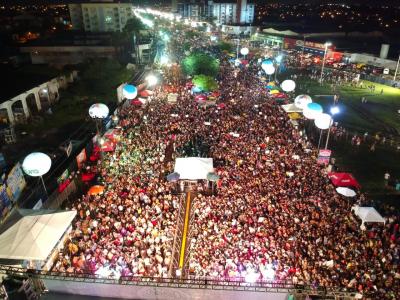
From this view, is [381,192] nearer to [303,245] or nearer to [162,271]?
[303,245]

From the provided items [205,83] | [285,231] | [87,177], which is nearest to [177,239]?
[285,231]

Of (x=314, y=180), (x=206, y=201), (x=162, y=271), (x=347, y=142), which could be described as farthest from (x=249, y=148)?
(x=162, y=271)

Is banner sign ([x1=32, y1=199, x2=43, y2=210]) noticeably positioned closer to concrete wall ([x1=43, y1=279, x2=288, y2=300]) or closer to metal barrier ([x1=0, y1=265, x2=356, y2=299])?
metal barrier ([x1=0, y1=265, x2=356, y2=299])

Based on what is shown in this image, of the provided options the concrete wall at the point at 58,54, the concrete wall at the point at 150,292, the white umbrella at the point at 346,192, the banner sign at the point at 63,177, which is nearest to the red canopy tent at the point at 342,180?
the white umbrella at the point at 346,192

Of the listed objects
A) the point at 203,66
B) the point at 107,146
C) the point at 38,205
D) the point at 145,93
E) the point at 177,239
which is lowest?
the point at 177,239

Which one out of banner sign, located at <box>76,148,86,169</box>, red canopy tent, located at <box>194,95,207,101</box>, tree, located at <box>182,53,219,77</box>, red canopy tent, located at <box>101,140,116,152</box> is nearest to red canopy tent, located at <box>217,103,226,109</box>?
red canopy tent, located at <box>194,95,207,101</box>

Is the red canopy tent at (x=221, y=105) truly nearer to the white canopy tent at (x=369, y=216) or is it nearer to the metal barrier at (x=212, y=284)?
the white canopy tent at (x=369, y=216)

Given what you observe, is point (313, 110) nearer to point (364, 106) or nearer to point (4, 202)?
point (4, 202)

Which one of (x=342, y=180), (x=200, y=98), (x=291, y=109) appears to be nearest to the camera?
(x=342, y=180)
